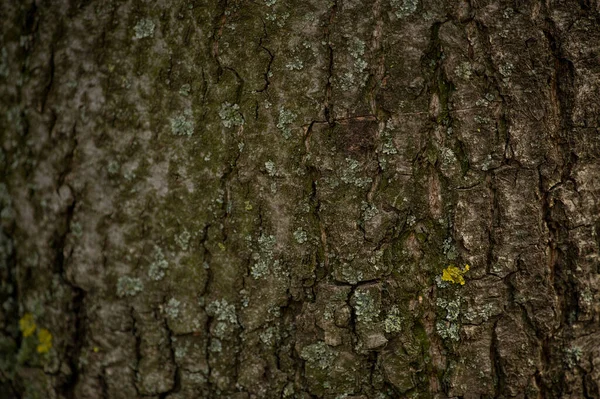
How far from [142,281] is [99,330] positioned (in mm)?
235

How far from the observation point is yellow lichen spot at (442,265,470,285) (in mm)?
1357

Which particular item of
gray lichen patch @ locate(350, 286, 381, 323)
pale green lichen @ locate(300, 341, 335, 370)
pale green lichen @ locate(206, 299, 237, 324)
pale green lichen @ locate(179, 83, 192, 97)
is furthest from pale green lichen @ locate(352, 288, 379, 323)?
pale green lichen @ locate(179, 83, 192, 97)

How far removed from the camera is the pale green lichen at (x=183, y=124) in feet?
4.54

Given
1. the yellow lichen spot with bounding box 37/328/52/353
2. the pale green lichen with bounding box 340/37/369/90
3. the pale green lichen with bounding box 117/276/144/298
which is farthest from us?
the yellow lichen spot with bounding box 37/328/52/353

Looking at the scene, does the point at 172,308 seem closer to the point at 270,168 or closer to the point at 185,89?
the point at 270,168

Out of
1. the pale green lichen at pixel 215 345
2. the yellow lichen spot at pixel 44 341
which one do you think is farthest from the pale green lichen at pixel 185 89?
the yellow lichen spot at pixel 44 341

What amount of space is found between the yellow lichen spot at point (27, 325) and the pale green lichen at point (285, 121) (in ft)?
3.54

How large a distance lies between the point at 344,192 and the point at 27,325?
1184 millimetres

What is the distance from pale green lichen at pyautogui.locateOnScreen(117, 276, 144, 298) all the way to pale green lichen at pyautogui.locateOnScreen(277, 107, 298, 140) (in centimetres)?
65

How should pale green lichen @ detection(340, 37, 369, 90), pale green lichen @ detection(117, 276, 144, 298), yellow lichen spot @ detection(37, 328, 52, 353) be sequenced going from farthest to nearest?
1. yellow lichen spot @ detection(37, 328, 52, 353)
2. pale green lichen @ detection(117, 276, 144, 298)
3. pale green lichen @ detection(340, 37, 369, 90)

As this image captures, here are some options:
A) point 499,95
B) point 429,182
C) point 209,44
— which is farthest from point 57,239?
point 499,95

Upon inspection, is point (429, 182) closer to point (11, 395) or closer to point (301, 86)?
point (301, 86)

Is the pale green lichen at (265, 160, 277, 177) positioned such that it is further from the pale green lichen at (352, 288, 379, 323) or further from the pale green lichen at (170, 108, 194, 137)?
the pale green lichen at (352, 288, 379, 323)

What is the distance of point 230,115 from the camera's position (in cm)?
136
